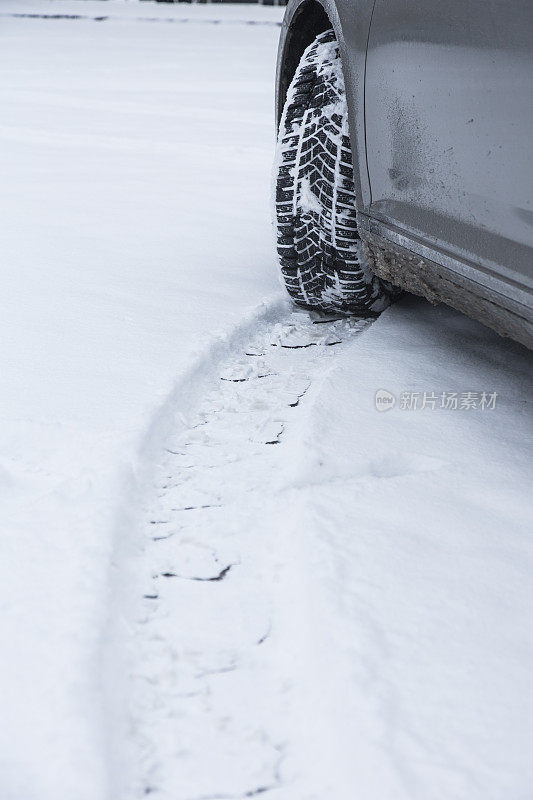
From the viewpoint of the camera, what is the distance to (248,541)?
1.37 m

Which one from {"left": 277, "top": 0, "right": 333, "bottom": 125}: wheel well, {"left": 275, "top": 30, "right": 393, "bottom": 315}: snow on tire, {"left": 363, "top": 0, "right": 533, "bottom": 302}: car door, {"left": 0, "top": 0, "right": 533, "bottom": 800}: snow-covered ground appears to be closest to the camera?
{"left": 0, "top": 0, "right": 533, "bottom": 800}: snow-covered ground

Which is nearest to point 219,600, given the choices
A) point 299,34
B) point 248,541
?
point 248,541

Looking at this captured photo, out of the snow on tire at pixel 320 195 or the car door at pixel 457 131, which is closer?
the car door at pixel 457 131

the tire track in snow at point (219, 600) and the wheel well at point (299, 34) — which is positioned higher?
the wheel well at point (299, 34)

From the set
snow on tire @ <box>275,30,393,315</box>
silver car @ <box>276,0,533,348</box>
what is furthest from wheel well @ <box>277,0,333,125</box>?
snow on tire @ <box>275,30,393,315</box>

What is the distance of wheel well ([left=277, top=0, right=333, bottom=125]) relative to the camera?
7.47 ft

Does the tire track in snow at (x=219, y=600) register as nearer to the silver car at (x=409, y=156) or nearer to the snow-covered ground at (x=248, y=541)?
the snow-covered ground at (x=248, y=541)

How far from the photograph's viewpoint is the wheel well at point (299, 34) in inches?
89.6

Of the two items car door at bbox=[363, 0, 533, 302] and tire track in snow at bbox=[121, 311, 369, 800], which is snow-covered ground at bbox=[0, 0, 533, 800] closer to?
tire track in snow at bbox=[121, 311, 369, 800]

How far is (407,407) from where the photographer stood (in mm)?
1788

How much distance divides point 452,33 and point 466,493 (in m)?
0.80

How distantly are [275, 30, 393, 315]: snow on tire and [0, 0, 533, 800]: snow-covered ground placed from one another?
0.13m

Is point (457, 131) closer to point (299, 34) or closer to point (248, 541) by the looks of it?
point (248, 541)

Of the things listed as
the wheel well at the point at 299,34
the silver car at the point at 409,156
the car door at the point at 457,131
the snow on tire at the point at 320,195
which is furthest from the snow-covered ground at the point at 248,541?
the wheel well at the point at 299,34
